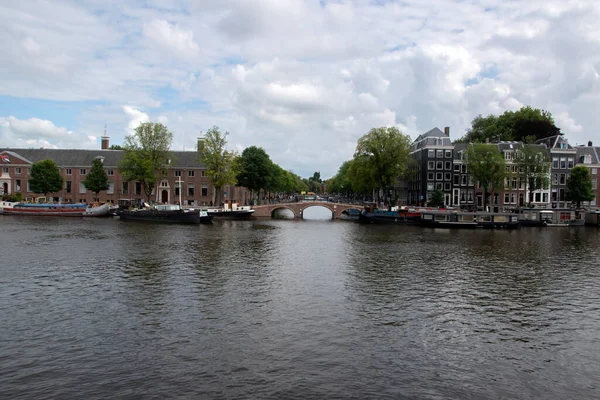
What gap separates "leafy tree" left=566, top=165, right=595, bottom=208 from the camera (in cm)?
10925

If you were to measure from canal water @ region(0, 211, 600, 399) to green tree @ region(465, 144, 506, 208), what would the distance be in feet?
198

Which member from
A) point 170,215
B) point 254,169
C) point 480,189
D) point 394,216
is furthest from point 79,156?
point 480,189

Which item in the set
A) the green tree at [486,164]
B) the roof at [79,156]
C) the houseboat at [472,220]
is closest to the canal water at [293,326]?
the houseboat at [472,220]

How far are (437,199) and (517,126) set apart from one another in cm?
4967

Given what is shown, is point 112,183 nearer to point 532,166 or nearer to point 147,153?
point 147,153

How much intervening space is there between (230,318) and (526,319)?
640 inches

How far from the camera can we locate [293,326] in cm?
2345

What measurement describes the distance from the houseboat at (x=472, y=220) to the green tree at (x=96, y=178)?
77.3m

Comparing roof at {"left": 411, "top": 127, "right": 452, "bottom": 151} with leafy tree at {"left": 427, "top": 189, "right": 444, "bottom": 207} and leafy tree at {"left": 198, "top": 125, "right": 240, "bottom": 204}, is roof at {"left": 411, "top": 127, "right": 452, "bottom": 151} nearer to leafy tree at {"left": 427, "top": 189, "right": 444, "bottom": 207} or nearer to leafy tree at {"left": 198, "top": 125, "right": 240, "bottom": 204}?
leafy tree at {"left": 427, "top": 189, "right": 444, "bottom": 207}

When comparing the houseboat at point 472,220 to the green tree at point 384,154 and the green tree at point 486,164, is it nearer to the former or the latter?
the green tree at point 486,164

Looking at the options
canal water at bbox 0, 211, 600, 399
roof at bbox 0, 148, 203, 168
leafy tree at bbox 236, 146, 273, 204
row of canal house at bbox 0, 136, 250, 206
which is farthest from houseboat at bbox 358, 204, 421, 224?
canal water at bbox 0, 211, 600, 399

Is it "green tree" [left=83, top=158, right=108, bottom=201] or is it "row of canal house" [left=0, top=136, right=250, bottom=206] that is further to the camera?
"row of canal house" [left=0, top=136, right=250, bottom=206]

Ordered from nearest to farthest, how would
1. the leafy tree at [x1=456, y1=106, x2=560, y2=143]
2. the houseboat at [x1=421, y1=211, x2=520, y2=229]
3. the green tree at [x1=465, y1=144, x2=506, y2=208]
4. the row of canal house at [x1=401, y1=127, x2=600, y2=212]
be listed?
the houseboat at [x1=421, y1=211, x2=520, y2=229]
the green tree at [x1=465, y1=144, x2=506, y2=208]
the row of canal house at [x1=401, y1=127, x2=600, y2=212]
the leafy tree at [x1=456, y1=106, x2=560, y2=143]

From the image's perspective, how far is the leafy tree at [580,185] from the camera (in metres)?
109
